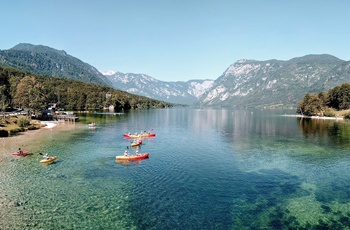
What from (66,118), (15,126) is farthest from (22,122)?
(66,118)

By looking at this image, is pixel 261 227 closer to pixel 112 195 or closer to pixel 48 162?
pixel 112 195

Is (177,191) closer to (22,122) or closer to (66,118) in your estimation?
(22,122)

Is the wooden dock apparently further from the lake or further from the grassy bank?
the lake

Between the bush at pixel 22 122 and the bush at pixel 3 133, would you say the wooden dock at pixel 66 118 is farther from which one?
the bush at pixel 3 133

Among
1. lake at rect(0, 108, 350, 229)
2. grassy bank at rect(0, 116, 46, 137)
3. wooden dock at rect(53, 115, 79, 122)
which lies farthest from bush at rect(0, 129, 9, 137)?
wooden dock at rect(53, 115, 79, 122)

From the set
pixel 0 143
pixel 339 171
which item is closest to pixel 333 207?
pixel 339 171

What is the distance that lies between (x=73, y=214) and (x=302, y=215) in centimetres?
2911

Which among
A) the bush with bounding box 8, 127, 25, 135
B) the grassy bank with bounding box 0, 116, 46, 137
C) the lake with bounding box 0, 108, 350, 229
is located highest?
the grassy bank with bounding box 0, 116, 46, 137

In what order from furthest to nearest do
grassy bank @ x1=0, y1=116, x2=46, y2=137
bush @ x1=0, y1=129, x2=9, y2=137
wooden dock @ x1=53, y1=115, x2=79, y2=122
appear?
1. wooden dock @ x1=53, y1=115, x2=79, y2=122
2. grassy bank @ x1=0, y1=116, x2=46, y2=137
3. bush @ x1=0, y1=129, x2=9, y2=137

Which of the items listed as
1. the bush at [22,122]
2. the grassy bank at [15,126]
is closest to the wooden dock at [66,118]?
the grassy bank at [15,126]

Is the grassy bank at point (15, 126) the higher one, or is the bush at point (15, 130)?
the grassy bank at point (15, 126)

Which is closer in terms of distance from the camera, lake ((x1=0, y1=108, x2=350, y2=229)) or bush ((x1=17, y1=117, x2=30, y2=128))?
lake ((x1=0, y1=108, x2=350, y2=229))

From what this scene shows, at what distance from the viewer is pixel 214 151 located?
77125 millimetres

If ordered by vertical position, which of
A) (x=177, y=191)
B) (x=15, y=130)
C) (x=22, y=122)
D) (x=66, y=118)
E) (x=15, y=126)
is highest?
(x=22, y=122)
